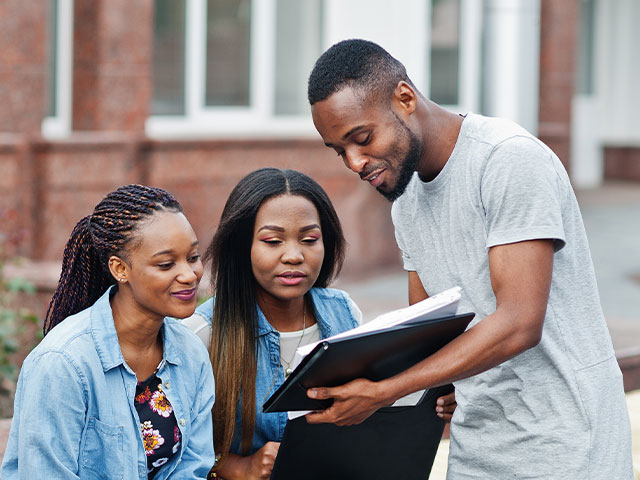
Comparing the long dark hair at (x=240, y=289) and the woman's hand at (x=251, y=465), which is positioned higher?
the long dark hair at (x=240, y=289)

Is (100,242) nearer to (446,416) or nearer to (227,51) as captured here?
(446,416)

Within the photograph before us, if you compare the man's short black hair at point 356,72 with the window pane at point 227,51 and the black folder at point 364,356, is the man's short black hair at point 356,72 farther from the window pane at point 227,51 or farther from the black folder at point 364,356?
the window pane at point 227,51

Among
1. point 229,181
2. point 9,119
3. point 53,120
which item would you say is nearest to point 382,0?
point 229,181

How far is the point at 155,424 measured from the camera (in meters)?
3.17

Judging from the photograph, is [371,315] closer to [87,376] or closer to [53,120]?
[53,120]

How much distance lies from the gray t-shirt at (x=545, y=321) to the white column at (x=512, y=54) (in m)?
3.62

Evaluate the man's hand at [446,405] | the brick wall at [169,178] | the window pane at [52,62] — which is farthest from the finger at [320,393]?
the window pane at [52,62]

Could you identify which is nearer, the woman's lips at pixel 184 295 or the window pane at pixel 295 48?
the woman's lips at pixel 184 295

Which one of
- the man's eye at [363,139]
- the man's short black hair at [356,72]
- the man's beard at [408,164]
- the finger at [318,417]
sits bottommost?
the finger at [318,417]

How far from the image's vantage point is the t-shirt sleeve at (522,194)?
2654 millimetres

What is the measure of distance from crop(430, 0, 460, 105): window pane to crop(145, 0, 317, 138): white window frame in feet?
5.50

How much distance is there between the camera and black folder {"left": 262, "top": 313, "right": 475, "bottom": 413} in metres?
2.62

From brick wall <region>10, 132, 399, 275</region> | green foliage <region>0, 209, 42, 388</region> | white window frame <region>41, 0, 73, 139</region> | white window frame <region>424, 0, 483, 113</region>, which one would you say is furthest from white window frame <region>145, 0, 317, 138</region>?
green foliage <region>0, 209, 42, 388</region>

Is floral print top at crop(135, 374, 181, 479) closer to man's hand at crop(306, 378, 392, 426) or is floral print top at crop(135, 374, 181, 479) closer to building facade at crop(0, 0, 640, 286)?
man's hand at crop(306, 378, 392, 426)
